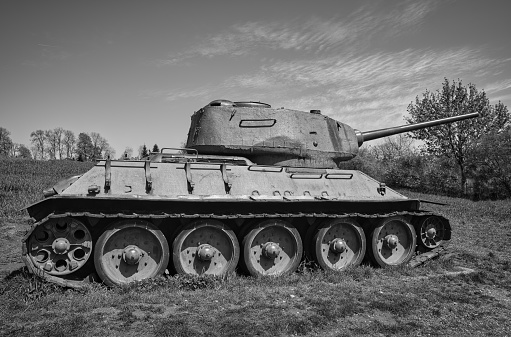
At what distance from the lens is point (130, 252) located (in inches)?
296

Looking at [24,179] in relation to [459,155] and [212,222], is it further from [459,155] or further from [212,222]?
[459,155]

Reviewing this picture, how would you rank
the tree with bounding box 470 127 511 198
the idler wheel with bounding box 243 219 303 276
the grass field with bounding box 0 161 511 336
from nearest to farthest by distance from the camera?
the grass field with bounding box 0 161 511 336 < the idler wheel with bounding box 243 219 303 276 < the tree with bounding box 470 127 511 198

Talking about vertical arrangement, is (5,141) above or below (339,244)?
above

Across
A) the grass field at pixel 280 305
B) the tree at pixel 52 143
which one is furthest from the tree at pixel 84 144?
the grass field at pixel 280 305

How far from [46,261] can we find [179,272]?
2.35 m

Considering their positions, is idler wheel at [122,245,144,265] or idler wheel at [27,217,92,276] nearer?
idler wheel at [27,217,92,276]

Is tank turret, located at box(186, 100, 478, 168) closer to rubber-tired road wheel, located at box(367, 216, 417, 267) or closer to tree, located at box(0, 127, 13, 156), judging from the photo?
rubber-tired road wheel, located at box(367, 216, 417, 267)

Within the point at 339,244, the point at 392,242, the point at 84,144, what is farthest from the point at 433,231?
the point at 84,144

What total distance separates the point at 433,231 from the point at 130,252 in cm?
714

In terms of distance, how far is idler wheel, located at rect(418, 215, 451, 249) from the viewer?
998 centimetres

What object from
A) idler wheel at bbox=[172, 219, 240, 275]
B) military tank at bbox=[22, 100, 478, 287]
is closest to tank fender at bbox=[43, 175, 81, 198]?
military tank at bbox=[22, 100, 478, 287]

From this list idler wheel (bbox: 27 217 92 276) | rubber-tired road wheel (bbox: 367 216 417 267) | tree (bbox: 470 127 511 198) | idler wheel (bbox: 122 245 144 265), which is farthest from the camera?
tree (bbox: 470 127 511 198)

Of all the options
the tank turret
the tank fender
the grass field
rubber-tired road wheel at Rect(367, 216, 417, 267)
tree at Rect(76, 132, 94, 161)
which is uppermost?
tree at Rect(76, 132, 94, 161)

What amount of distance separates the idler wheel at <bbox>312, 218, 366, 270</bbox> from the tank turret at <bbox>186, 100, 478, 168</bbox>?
181 centimetres
